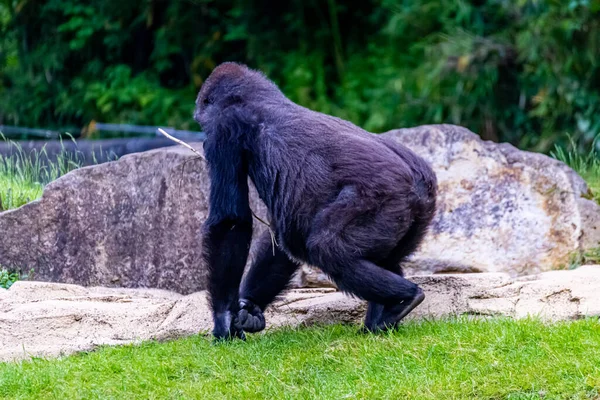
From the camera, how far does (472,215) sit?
7086mm

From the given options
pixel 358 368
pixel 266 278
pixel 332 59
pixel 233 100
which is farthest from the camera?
pixel 332 59

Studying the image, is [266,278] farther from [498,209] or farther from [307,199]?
[498,209]

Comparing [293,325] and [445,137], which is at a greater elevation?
[445,137]

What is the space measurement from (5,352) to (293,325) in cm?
164

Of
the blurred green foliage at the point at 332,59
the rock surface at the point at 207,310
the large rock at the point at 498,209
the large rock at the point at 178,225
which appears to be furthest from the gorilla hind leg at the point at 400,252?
the blurred green foliage at the point at 332,59

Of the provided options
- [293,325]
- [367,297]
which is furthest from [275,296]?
[367,297]

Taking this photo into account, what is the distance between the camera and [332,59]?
14.5 meters

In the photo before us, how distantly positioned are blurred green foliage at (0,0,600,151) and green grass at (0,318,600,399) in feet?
21.4

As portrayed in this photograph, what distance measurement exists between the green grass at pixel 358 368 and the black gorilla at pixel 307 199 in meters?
0.31

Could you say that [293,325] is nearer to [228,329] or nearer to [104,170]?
[228,329]

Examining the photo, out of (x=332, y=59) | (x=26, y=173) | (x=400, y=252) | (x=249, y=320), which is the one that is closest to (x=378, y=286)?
(x=400, y=252)

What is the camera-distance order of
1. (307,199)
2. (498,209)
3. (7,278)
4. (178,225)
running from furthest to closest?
(498,209) < (178,225) < (7,278) < (307,199)

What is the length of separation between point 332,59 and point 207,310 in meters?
9.28

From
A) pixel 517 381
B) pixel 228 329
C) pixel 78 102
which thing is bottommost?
pixel 78 102
